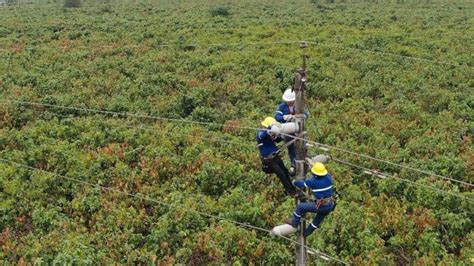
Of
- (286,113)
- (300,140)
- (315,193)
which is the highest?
(300,140)

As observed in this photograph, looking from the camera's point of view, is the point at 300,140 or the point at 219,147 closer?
the point at 300,140

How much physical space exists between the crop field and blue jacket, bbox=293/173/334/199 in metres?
0.93

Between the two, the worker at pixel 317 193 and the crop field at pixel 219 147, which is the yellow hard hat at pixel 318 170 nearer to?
the worker at pixel 317 193

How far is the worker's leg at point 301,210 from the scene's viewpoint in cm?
738

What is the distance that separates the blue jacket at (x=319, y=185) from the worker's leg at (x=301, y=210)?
0.58 feet

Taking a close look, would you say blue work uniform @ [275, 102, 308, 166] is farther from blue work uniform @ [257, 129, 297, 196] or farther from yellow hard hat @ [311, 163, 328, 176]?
yellow hard hat @ [311, 163, 328, 176]

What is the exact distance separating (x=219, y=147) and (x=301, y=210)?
33.4ft

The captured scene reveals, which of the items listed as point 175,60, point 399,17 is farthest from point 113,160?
point 399,17

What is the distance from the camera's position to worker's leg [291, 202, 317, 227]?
738cm

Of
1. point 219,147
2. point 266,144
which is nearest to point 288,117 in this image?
point 266,144

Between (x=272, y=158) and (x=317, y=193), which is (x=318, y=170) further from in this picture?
(x=272, y=158)

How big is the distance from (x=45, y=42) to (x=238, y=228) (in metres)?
25.7

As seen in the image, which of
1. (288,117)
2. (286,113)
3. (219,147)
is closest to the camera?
(288,117)

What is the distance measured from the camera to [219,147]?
17469 mm
